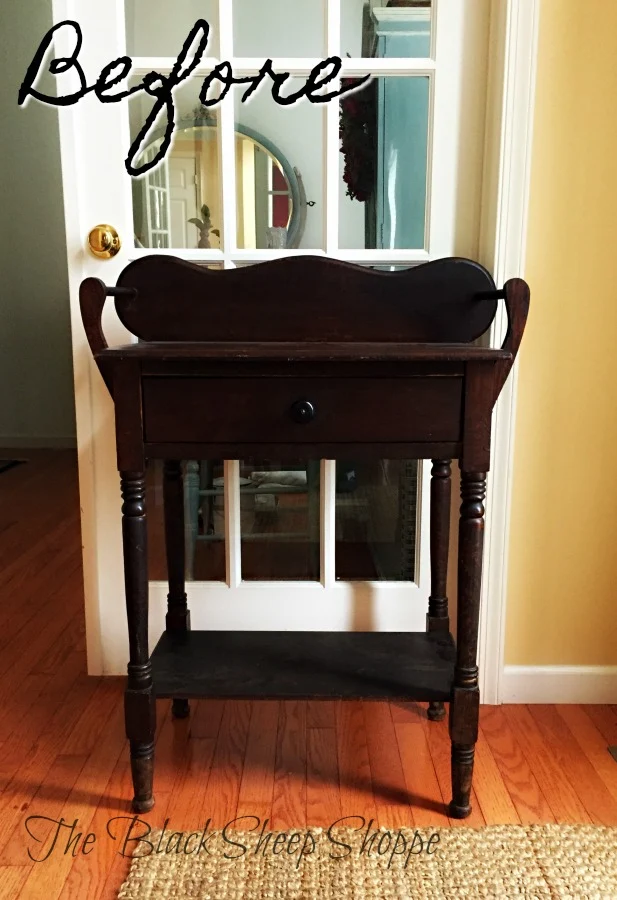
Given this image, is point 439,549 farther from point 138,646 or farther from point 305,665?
point 138,646

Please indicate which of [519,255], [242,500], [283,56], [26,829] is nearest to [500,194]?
[519,255]

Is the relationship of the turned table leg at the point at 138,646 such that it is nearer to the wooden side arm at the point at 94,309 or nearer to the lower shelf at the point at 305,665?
the lower shelf at the point at 305,665

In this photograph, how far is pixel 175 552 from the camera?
4.83ft

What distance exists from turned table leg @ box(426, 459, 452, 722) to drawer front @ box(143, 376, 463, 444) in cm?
33

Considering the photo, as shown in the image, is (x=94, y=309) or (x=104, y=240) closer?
(x=94, y=309)

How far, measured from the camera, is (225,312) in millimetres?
1356

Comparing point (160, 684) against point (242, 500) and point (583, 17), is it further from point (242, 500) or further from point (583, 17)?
point (583, 17)

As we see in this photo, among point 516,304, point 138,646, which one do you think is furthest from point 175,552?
point 516,304

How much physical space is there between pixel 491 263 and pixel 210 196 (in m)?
0.58

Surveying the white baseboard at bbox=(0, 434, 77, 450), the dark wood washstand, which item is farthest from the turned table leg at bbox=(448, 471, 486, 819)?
the white baseboard at bbox=(0, 434, 77, 450)

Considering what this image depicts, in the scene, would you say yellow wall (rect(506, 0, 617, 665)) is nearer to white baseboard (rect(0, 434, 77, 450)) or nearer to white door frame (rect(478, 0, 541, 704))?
white door frame (rect(478, 0, 541, 704))

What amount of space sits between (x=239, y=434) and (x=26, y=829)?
0.73 m

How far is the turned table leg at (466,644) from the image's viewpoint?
111cm

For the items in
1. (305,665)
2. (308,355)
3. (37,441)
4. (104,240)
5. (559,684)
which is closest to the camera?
(308,355)
